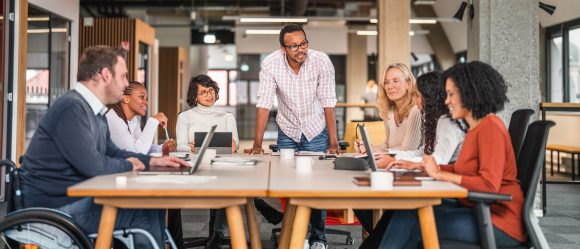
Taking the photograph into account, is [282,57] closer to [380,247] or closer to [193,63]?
[380,247]

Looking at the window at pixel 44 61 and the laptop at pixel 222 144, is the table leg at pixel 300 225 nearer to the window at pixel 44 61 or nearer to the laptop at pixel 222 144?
the laptop at pixel 222 144

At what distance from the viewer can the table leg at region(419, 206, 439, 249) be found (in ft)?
6.97

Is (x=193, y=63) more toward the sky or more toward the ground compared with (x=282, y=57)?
more toward the sky

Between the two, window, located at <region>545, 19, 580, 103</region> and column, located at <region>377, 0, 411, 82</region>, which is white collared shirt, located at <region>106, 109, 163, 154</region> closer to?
column, located at <region>377, 0, 411, 82</region>

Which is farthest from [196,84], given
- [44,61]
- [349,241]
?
[44,61]

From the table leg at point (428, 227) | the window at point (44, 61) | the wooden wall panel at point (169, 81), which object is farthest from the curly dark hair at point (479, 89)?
the wooden wall panel at point (169, 81)

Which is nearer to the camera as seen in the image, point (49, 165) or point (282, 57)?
point (49, 165)

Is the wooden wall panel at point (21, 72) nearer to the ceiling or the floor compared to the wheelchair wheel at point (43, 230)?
nearer to the ceiling

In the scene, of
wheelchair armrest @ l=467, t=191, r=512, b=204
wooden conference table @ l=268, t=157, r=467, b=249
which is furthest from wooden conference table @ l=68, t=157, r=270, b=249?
wheelchair armrest @ l=467, t=191, r=512, b=204

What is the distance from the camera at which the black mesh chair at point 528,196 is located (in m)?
2.18

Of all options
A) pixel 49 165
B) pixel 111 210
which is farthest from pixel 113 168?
pixel 111 210

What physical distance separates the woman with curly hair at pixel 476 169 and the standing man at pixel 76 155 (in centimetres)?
114

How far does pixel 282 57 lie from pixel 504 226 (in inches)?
91.0

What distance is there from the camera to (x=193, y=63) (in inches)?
769
